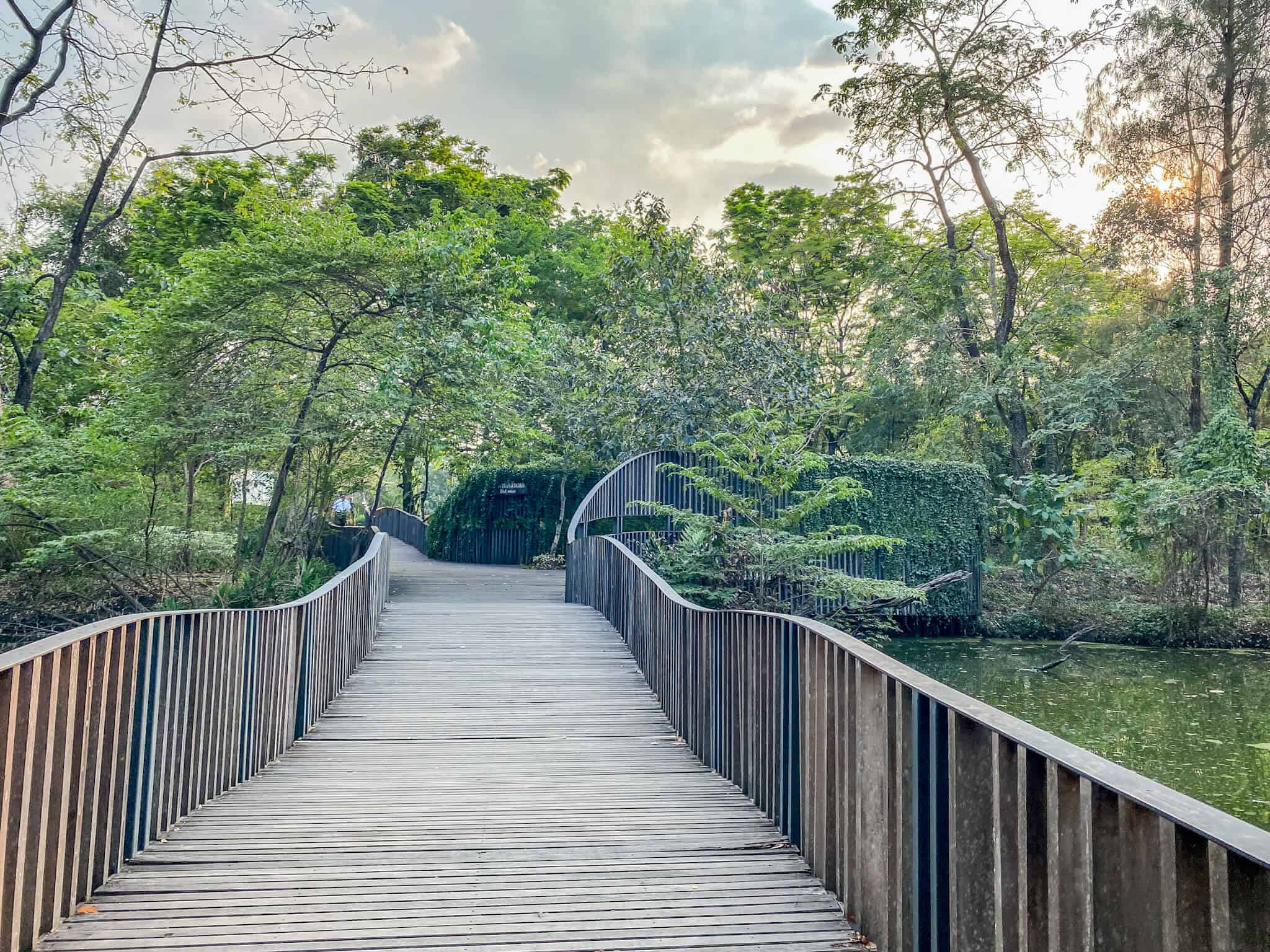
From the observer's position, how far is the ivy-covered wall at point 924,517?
15.5 metres

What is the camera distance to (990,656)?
14227 mm

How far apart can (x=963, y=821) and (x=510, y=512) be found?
2006 centimetres

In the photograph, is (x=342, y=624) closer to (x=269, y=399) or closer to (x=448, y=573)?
(x=269, y=399)

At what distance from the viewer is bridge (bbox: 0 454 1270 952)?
4.77 ft

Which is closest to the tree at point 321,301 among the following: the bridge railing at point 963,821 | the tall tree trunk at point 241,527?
the tall tree trunk at point 241,527

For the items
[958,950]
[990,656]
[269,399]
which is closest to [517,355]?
[269,399]

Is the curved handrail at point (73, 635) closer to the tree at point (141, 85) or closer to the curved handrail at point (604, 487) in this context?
the curved handrail at point (604, 487)

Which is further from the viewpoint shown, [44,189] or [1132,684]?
[44,189]

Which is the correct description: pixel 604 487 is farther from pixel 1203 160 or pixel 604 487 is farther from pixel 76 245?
pixel 1203 160

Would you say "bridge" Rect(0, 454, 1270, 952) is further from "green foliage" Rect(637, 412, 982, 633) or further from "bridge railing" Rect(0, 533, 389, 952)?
"green foliage" Rect(637, 412, 982, 633)

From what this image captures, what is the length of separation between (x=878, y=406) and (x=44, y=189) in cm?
1796

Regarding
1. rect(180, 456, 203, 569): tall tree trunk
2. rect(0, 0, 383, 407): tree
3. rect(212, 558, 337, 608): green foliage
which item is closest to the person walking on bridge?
rect(180, 456, 203, 569): tall tree trunk

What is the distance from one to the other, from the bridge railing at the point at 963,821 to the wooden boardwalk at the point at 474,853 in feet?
0.86

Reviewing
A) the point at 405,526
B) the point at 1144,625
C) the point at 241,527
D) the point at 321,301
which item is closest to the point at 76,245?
the point at 321,301
